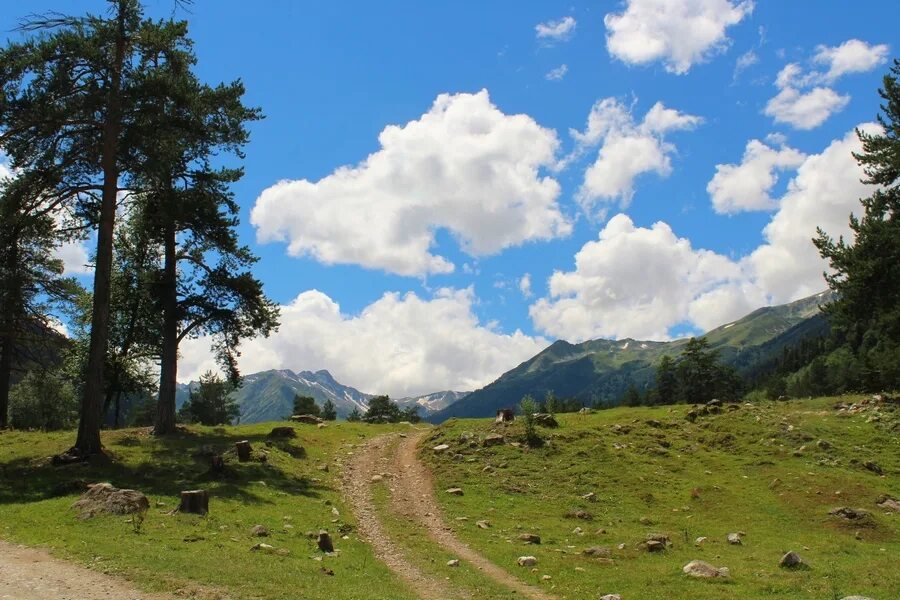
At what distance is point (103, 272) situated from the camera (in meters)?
27.2

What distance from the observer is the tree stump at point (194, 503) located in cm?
1895

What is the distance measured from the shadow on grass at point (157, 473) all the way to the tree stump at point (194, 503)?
2642 millimetres

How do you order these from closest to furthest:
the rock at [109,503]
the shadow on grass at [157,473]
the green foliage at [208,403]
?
the rock at [109,503], the shadow on grass at [157,473], the green foliage at [208,403]

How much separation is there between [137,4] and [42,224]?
11.2m

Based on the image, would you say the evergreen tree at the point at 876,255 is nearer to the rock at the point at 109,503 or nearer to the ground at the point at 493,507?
the ground at the point at 493,507

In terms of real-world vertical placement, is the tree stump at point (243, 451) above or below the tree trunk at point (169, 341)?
below

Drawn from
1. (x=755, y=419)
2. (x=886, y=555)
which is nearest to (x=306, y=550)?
(x=886, y=555)

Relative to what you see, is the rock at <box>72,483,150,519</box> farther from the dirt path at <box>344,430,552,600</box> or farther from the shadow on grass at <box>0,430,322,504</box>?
the dirt path at <box>344,430,552,600</box>

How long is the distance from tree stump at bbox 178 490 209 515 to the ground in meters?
0.48

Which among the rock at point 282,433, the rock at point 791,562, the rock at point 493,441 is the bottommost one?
the rock at point 791,562

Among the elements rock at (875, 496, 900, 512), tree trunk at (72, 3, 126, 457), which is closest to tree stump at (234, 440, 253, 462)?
tree trunk at (72, 3, 126, 457)

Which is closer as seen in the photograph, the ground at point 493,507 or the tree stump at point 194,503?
the ground at point 493,507

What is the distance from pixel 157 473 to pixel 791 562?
23.7 meters

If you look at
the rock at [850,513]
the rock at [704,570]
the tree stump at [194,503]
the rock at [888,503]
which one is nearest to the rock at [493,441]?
the rock at [850,513]
